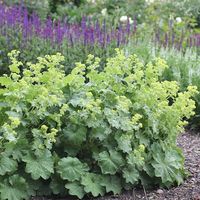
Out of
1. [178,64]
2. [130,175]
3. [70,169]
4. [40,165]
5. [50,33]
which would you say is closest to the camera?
[40,165]

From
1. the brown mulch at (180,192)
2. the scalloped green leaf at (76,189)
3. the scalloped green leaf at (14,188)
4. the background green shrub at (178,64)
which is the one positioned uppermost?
the scalloped green leaf at (14,188)

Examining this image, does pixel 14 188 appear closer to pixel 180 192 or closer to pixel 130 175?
pixel 130 175

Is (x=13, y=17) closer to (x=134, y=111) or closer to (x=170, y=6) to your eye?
(x=134, y=111)

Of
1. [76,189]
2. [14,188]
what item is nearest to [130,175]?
[76,189]

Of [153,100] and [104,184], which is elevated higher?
[153,100]

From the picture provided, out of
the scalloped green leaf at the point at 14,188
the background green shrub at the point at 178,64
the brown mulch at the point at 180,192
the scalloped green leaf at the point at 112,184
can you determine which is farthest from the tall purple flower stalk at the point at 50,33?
the scalloped green leaf at the point at 14,188

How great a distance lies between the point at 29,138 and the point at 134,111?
0.79 meters

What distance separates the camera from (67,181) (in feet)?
12.2

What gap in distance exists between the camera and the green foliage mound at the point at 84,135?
139 inches

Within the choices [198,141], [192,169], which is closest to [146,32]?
[198,141]

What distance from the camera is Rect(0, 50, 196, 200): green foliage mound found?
353 cm

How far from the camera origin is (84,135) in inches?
146

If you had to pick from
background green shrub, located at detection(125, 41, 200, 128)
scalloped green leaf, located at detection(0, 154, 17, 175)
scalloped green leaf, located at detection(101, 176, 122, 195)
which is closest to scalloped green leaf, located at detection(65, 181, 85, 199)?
scalloped green leaf, located at detection(101, 176, 122, 195)

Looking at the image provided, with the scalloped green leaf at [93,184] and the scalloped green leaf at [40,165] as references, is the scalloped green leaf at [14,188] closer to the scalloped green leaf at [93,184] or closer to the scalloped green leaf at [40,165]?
the scalloped green leaf at [40,165]
